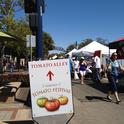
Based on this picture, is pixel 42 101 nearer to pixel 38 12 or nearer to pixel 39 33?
pixel 39 33

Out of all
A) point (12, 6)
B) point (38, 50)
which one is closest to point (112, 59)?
point (38, 50)

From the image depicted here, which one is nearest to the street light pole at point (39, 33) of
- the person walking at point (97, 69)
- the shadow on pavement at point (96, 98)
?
the shadow on pavement at point (96, 98)

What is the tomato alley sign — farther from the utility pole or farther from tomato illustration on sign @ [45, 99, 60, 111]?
the utility pole

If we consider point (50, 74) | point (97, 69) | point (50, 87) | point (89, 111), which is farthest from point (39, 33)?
point (97, 69)

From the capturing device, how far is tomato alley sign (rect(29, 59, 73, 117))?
8.55 metres

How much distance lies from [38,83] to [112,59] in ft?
21.2

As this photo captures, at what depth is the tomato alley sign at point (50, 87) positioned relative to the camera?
8.55 meters

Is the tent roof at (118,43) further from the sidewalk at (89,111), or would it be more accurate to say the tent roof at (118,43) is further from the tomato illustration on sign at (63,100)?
the tomato illustration on sign at (63,100)

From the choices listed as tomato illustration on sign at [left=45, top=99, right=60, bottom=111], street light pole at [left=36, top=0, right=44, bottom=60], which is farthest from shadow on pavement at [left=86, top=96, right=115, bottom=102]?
tomato illustration on sign at [left=45, top=99, right=60, bottom=111]

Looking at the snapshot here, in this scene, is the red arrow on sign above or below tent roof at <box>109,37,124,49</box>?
below

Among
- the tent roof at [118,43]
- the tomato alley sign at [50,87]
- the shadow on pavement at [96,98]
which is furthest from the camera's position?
the tent roof at [118,43]

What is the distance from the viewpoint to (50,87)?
862cm

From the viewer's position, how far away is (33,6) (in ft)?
41.3

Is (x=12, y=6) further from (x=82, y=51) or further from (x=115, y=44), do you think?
(x=115, y=44)
